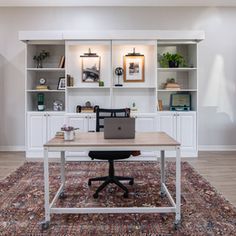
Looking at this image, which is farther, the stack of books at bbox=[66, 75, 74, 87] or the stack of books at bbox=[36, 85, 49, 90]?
the stack of books at bbox=[36, 85, 49, 90]

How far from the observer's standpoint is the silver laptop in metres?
3.01

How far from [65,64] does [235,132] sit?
3.67m

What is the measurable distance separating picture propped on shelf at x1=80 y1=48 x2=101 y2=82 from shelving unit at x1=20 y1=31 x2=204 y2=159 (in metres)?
0.07

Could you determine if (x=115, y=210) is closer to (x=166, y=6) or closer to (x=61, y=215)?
(x=61, y=215)

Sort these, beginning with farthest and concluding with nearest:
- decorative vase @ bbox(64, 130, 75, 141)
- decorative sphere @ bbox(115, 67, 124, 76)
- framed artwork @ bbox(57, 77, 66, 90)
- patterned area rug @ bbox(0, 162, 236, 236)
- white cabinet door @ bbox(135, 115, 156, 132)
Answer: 1. framed artwork @ bbox(57, 77, 66, 90)
2. decorative sphere @ bbox(115, 67, 124, 76)
3. white cabinet door @ bbox(135, 115, 156, 132)
4. decorative vase @ bbox(64, 130, 75, 141)
5. patterned area rug @ bbox(0, 162, 236, 236)

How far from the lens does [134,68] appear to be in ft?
18.9

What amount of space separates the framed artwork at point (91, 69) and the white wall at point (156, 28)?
0.82 m

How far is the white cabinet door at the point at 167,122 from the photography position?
5.60 metres

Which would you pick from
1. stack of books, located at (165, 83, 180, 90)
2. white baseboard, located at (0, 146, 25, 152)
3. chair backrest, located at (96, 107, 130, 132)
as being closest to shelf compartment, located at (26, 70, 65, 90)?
white baseboard, located at (0, 146, 25, 152)

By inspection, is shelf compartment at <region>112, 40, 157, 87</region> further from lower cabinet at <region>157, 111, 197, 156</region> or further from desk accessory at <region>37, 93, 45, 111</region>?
desk accessory at <region>37, 93, 45, 111</region>

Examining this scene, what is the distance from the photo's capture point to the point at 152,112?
5.66 metres

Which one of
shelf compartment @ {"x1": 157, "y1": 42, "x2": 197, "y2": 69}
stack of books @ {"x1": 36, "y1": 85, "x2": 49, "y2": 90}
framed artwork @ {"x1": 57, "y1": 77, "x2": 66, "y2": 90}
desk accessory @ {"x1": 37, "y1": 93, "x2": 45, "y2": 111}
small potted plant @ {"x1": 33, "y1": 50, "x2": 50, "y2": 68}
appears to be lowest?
desk accessory @ {"x1": 37, "y1": 93, "x2": 45, "y2": 111}

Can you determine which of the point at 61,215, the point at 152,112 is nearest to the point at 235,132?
the point at 152,112

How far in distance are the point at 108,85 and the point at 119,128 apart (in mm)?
2753
